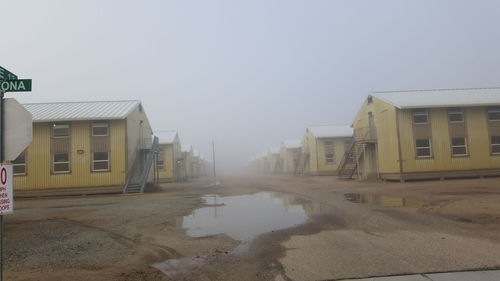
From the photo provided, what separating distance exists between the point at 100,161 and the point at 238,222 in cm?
1861

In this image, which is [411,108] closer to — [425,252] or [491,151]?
[491,151]

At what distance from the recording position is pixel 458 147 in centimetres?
2683

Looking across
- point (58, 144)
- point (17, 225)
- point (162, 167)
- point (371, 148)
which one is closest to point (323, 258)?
point (17, 225)

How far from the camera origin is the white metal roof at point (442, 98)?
26453mm

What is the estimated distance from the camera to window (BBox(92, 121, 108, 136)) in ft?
86.8

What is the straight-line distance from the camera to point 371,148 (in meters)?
32.0

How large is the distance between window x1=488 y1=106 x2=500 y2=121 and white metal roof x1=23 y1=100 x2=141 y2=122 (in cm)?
2915

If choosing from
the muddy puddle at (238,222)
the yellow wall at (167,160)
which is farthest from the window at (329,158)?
the muddy puddle at (238,222)

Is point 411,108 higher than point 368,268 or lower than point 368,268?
higher

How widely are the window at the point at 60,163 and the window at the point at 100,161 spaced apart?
2026mm

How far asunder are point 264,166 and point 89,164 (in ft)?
251

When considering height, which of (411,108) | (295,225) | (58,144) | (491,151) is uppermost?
(411,108)

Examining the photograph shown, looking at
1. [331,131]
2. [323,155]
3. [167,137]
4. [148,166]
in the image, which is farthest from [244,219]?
[331,131]

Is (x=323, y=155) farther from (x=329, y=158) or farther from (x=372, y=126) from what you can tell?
(x=372, y=126)
